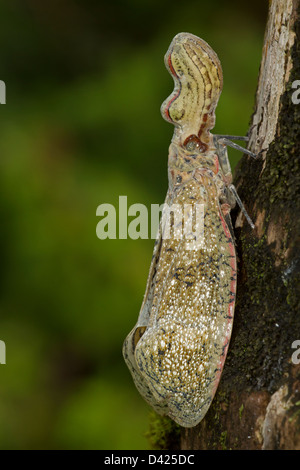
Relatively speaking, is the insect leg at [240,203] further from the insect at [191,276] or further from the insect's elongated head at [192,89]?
the insect's elongated head at [192,89]

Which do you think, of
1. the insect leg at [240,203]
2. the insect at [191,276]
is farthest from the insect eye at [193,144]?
the insect leg at [240,203]

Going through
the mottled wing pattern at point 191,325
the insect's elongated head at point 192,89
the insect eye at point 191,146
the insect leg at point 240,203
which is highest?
the insect's elongated head at point 192,89

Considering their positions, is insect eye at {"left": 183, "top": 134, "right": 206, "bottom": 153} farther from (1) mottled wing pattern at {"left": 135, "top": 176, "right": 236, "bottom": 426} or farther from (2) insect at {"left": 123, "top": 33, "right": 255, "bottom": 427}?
(1) mottled wing pattern at {"left": 135, "top": 176, "right": 236, "bottom": 426}

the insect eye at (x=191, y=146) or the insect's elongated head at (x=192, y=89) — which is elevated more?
the insect's elongated head at (x=192, y=89)

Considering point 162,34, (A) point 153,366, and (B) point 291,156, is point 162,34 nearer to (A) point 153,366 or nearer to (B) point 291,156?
(B) point 291,156

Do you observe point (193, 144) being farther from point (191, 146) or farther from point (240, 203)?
point (240, 203)
